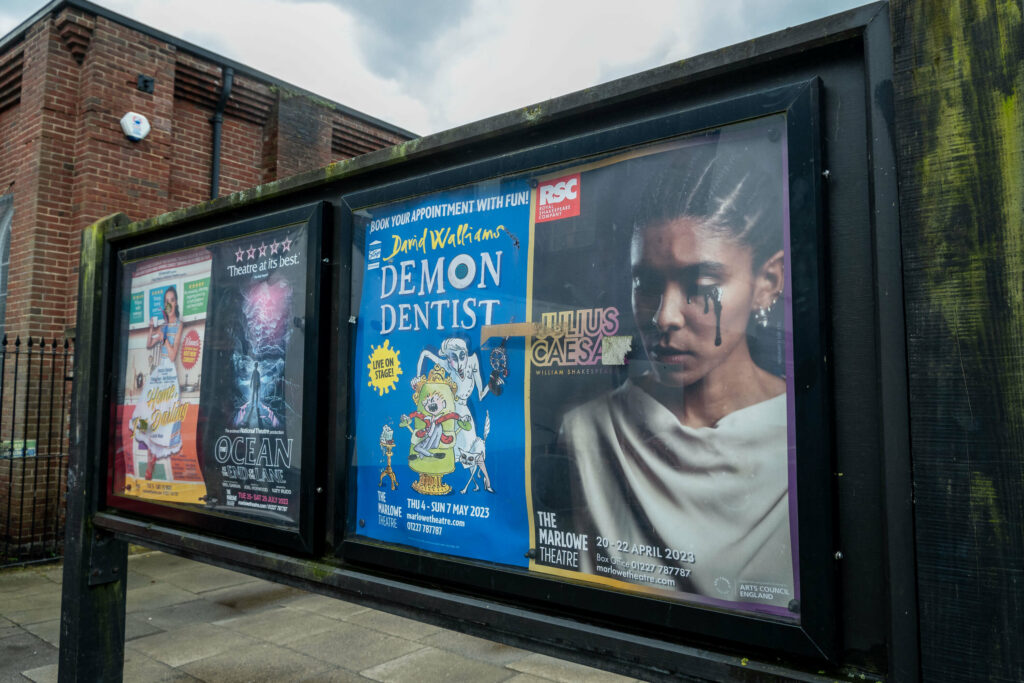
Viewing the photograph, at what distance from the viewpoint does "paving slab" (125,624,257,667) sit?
461 centimetres

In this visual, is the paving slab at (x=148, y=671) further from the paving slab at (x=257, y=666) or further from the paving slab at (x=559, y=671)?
the paving slab at (x=559, y=671)

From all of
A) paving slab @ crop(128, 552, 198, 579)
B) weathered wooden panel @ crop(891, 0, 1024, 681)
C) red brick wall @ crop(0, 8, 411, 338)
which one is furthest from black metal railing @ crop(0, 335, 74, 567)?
weathered wooden panel @ crop(891, 0, 1024, 681)

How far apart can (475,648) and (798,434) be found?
4004 mm

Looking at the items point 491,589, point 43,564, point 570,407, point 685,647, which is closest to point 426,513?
point 491,589

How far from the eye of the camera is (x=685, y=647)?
4.94 feet

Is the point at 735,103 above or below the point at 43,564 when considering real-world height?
above

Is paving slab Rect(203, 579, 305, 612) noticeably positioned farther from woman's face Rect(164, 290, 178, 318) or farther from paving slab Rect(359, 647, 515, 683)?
woman's face Rect(164, 290, 178, 318)

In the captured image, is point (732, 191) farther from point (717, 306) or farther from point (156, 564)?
point (156, 564)

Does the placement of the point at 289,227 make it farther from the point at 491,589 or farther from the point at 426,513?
the point at 491,589

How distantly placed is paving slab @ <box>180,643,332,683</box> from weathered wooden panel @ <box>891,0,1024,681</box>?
3.84 m

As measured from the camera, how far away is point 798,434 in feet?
4.49

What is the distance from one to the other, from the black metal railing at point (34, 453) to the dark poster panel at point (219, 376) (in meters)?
5.02

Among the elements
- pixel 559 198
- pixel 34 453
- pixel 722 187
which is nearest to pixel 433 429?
pixel 559 198

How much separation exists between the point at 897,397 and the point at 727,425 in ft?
1.04
